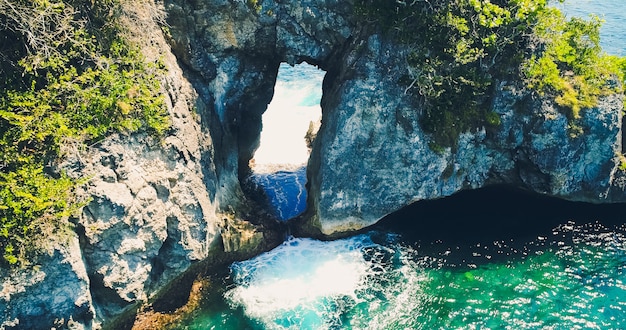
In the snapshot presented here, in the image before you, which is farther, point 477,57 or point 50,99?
point 477,57

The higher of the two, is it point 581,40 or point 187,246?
point 581,40

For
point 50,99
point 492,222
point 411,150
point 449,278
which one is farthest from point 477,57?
point 50,99

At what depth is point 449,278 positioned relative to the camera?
18.1 meters

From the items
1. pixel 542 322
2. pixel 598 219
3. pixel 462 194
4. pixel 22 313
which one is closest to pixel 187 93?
pixel 22 313

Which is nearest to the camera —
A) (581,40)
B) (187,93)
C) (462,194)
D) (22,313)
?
(22,313)

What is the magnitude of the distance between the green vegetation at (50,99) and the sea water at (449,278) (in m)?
6.86

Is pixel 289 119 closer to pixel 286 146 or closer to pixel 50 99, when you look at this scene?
pixel 286 146

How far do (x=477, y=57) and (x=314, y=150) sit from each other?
8515 mm

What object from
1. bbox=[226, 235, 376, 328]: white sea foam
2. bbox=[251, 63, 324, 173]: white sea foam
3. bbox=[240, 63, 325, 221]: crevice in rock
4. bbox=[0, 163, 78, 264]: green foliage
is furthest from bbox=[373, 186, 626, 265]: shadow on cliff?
bbox=[0, 163, 78, 264]: green foliage

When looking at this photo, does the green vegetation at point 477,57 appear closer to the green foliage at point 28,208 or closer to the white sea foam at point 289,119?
the white sea foam at point 289,119

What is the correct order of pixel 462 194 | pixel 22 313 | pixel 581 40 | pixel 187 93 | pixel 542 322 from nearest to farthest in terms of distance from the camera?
pixel 22 313 < pixel 542 322 < pixel 187 93 < pixel 581 40 < pixel 462 194

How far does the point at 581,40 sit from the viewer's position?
65.5ft

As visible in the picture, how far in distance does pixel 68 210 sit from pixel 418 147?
43.0 ft

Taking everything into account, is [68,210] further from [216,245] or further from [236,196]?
[236,196]
